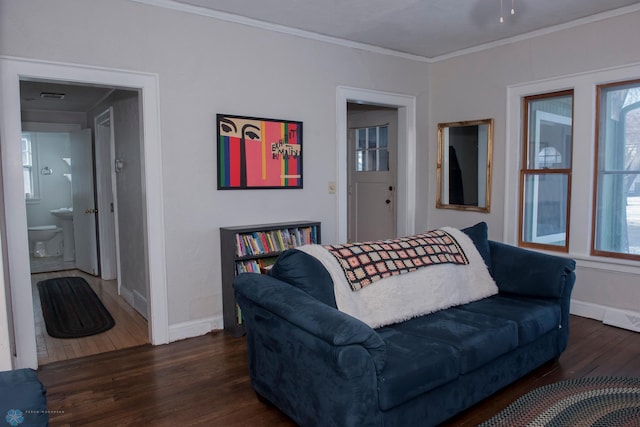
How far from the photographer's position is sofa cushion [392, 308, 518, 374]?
231 cm

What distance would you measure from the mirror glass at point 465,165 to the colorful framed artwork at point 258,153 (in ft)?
6.00

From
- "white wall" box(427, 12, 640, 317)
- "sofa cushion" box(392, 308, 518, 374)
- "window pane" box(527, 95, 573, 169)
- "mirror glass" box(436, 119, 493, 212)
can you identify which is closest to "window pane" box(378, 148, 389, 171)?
"white wall" box(427, 12, 640, 317)

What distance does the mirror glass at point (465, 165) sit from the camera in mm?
4734

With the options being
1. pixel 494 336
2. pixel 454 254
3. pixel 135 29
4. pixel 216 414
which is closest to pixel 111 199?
pixel 135 29

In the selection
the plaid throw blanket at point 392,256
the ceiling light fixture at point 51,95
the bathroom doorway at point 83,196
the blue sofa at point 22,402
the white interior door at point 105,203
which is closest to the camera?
the blue sofa at point 22,402

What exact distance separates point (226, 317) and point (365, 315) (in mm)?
1655

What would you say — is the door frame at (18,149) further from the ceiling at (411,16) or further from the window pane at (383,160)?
the window pane at (383,160)

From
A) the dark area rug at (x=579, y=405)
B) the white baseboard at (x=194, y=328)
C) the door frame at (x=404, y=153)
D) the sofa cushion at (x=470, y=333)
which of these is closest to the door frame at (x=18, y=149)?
the white baseboard at (x=194, y=328)

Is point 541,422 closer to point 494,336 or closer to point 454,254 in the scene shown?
point 494,336

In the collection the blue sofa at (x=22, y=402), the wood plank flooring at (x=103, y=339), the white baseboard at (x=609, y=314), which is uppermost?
the blue sofa at (x=22, y=402)

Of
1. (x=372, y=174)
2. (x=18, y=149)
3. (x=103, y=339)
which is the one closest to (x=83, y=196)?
(x=103, y=339)

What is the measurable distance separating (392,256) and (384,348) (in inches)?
36.1

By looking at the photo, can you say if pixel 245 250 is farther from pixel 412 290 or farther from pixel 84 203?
pixel 84 203

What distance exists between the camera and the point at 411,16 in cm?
379
